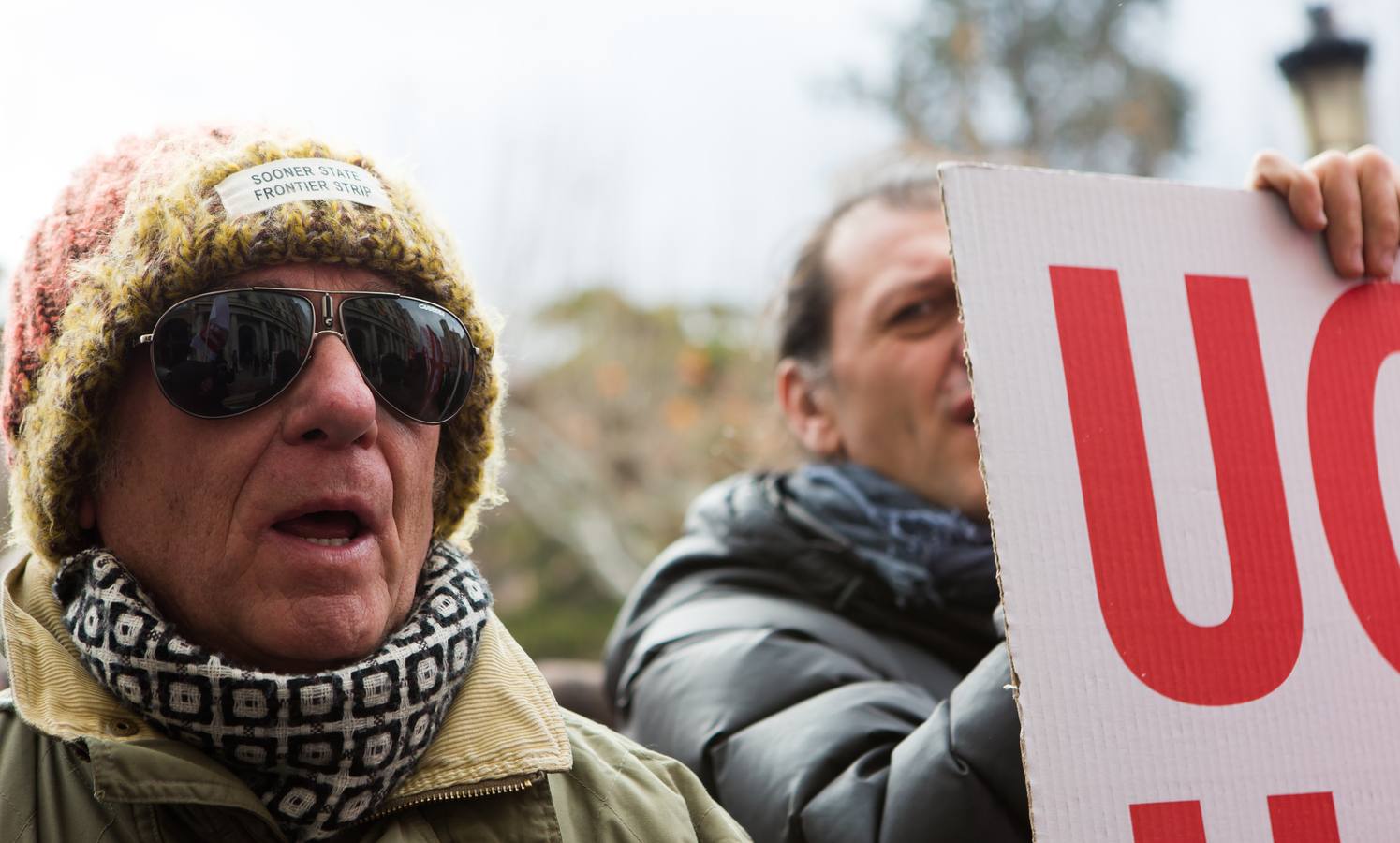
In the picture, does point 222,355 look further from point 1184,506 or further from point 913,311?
point 913,311

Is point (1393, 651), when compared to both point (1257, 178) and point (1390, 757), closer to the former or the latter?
point (1390, 757)

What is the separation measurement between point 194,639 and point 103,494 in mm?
217

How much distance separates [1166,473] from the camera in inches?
58.8

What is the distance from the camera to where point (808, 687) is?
75.1 inches

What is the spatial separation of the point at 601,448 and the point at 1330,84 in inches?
302

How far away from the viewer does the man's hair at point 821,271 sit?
8.55 feet

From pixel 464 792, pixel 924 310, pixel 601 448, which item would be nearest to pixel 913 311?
pixel 924 310

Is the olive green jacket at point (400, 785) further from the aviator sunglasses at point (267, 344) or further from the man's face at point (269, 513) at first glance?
the aviator sunglasses at point (267, 344)

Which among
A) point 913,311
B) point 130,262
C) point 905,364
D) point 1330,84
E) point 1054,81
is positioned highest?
point 1054,81

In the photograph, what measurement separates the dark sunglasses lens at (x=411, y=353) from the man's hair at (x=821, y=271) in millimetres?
1173

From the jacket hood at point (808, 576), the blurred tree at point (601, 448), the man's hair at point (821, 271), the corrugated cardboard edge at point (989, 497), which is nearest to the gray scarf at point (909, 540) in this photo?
the jacket hood at point (808, 576)

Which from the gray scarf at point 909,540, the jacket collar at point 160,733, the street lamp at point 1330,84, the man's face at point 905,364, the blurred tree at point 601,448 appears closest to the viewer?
the jacket collar at point 160,733

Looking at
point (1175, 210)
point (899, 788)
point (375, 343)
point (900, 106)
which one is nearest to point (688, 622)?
point (899, 788)

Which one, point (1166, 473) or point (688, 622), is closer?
point (1166, 473)
